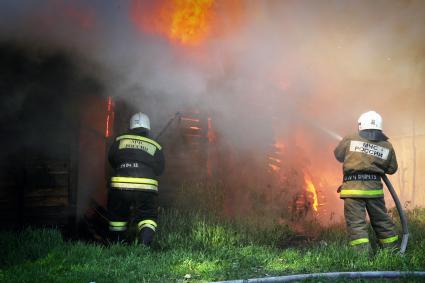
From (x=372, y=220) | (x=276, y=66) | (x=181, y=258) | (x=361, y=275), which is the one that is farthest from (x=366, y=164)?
(x=276, y=66)

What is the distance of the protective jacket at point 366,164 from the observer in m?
5.20

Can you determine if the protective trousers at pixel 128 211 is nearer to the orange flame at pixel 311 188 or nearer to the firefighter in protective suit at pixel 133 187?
the firefighter in protective suit at pixel 133 187

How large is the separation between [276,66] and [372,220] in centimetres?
439

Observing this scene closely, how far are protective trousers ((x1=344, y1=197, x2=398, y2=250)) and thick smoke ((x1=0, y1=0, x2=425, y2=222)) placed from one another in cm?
347

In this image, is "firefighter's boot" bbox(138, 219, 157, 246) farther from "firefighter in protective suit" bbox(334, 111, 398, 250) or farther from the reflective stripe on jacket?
"firefighter in protective suit" bbox(334, 111, 398, 250)

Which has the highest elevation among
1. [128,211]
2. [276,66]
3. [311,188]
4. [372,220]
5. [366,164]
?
[276,66]

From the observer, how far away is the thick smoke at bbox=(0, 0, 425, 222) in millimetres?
6277

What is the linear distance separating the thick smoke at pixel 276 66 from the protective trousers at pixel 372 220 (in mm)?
3470

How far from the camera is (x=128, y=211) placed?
17.5 feet

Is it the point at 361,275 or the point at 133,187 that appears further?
the point at 133,187

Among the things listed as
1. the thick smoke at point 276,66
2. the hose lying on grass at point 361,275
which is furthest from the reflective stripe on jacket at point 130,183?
the hose lying on grass at point 361,275

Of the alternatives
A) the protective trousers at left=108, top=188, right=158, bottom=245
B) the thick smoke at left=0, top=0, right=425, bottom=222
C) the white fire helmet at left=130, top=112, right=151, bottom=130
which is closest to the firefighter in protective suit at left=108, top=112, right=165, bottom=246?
the protective trousers at left=108, top=188, right=158, bottom=245

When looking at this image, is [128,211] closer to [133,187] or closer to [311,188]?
[133,187]

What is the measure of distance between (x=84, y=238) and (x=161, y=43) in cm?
364
